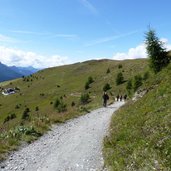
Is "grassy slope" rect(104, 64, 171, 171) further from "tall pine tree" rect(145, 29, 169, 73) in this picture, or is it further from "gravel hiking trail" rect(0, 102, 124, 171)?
"tall pine tree" rect(145, 29, 169, 73)

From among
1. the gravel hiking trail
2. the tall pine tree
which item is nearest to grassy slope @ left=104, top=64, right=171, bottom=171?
the gravel hiking trail

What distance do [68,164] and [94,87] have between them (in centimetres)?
11443

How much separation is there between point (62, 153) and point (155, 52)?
50.7 metres

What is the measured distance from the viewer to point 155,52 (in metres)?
64.8

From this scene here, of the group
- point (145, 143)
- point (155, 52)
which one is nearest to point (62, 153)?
point (145, 143)

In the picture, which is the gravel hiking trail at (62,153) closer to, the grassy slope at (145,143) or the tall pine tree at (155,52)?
the grassy slope at (145,143)

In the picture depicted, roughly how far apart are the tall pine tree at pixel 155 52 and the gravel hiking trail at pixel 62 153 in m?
42.1

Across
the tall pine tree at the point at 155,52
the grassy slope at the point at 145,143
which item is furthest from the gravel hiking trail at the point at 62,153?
the tall pine tree at the point at 155,52

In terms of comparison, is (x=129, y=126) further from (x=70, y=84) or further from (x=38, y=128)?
(x=70, y=84)

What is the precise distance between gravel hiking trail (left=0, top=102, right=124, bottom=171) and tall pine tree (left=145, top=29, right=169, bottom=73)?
138 feet

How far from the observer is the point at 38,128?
2633cm

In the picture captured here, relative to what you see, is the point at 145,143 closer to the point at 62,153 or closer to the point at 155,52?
the point at 62,153

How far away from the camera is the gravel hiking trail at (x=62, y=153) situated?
15.5m

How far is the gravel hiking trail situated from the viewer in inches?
608
